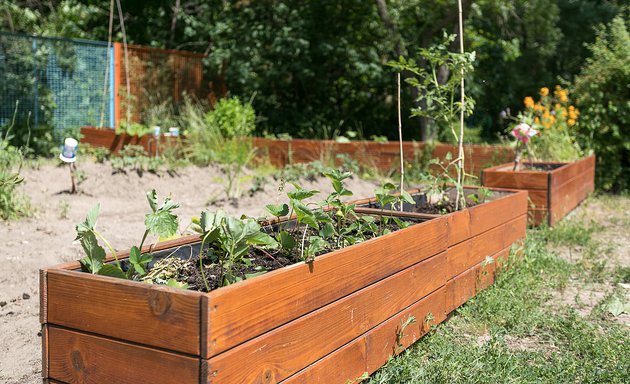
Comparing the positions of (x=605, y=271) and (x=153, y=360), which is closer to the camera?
(x=153, y=360)

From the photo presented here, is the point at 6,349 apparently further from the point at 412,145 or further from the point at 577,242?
the point at 412,145

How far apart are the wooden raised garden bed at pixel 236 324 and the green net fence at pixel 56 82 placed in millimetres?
8464

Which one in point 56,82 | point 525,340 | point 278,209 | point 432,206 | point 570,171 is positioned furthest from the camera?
point 56,82

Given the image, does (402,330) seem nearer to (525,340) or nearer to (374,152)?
(525,340)

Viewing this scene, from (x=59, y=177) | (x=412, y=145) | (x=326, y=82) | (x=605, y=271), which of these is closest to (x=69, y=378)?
(x=605, y=271)

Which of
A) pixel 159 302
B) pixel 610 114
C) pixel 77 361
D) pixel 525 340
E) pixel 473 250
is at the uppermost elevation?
pixel 610 114

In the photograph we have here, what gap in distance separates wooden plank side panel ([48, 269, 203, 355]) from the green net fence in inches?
341

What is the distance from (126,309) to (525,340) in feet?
6.88

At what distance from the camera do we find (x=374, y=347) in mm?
2695

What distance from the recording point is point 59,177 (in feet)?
22.4

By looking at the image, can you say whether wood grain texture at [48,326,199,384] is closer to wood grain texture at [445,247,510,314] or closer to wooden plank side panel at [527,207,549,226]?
wood grain texture at [445,247,510,314]

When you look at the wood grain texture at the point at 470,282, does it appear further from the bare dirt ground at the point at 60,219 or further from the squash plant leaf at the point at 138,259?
the squash plant leaf at the point at 138,259

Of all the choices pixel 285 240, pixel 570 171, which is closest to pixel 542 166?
pixel 570 171

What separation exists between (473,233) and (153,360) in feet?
7.70
